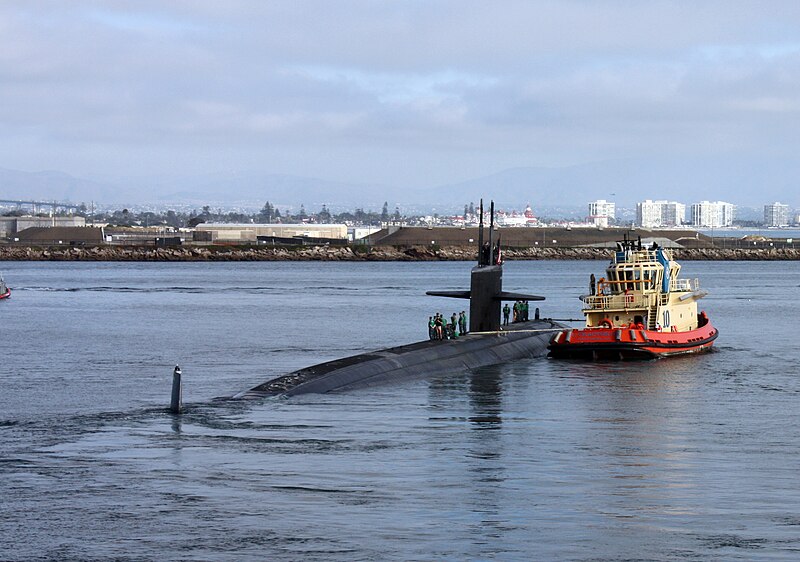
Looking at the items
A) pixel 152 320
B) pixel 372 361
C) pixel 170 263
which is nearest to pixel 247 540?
pixel 372 361

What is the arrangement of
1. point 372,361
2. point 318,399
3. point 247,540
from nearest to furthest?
point 247,540 → point 318,399 → point 372,361

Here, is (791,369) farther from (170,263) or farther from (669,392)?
(170,263)

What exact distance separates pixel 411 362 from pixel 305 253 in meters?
124

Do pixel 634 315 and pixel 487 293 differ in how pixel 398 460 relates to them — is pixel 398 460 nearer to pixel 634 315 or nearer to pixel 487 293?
pixel 487 293

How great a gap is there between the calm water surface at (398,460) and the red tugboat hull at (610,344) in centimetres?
80

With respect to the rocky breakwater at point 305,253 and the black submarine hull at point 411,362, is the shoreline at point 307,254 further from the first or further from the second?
the black submarine hull at point 411,362

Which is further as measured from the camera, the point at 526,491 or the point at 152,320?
the point at 152,320

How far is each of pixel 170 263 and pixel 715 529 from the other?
140275 mm

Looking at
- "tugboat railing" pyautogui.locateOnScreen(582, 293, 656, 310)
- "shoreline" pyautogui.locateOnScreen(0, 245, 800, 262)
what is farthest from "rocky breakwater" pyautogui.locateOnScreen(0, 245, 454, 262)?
"tugboat railing" pyautogui.locateOnScreen(582, 293, 656, 310)

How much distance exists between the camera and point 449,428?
992 inches

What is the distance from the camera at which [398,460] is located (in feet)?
70.1

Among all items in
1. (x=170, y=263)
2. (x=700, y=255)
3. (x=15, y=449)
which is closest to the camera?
(x=15, y=449)

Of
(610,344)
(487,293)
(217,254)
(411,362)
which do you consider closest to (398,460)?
(411,362)

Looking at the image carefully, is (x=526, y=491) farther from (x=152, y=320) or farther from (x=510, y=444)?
(x=152, y=320)
